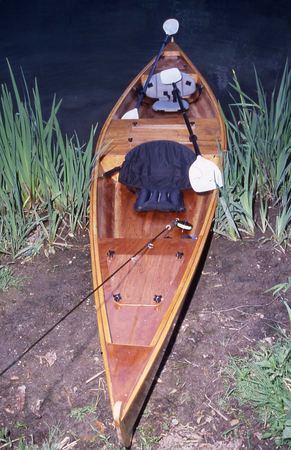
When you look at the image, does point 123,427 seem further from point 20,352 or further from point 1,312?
point 1,312

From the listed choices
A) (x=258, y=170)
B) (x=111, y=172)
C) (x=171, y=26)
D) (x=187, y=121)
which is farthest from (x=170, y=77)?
(x=258, y=170)

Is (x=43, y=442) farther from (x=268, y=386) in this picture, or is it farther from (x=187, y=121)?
(x=187, y=121)

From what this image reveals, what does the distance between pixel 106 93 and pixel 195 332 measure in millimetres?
4337

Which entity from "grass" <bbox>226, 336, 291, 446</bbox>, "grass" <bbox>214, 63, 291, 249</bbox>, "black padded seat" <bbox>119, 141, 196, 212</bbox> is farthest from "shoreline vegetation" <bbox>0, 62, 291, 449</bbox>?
"grass" <bbox>226, 336, 291, 446</bbox>

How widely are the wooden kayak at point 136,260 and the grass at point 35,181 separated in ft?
0.55

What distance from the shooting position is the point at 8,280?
326cm

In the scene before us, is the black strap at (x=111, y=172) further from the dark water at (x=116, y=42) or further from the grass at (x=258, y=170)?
the dark water at (x=116, y=42)

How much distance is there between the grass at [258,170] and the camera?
10.6ft

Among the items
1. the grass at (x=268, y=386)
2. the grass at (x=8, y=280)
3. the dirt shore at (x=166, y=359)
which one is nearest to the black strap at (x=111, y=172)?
the dirt shore at (x=166, y=359)

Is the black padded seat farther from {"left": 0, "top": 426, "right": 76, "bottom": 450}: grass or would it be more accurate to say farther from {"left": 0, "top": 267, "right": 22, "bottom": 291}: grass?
{"left": 0, "top": 426, "right": 76, "bottom": 450}: grass

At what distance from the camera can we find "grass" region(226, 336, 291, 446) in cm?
233

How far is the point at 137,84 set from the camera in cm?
462

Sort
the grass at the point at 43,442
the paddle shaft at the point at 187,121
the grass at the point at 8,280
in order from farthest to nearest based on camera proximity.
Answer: the paddle shaft at the point at 187,121 → the grass at the point at 8,280 → the grass at the point at 43,442

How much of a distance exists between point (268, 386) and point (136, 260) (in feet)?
2.90
